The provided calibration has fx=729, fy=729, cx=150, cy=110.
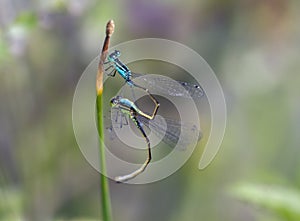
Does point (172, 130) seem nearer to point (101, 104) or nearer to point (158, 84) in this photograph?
point (158, 84)

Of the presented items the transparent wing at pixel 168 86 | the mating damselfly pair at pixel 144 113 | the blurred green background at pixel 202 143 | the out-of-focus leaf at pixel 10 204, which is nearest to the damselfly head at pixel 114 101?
the mating damselfly pair at pixel 144 113

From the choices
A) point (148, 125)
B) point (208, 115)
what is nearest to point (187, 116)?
point (208, 115)

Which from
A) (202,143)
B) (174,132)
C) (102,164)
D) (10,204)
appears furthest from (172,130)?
(202,143)

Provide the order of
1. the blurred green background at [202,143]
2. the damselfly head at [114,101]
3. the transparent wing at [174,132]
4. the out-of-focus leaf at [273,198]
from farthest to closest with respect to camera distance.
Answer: the blurred green background at [202,143] → the out-of-focus leaf at [273,198] → the transparent wing at [174,132] → the damselfly head at [114,101]

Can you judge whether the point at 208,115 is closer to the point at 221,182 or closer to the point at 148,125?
the point at 221,182

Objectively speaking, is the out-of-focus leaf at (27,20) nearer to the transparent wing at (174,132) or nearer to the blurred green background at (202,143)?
the blurred green background at (202,143)
